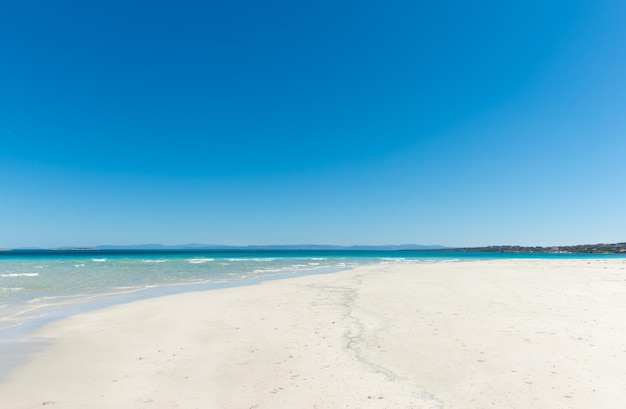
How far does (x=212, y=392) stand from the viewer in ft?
→ 19.2

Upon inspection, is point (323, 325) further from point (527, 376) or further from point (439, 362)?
point (527, 376)

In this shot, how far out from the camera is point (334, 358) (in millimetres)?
7367

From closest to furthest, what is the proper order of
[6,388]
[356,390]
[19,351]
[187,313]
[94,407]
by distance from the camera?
1. [94,407]
2. [356,390]
3. [6,388]
4. [19,351]
5. [187,313]

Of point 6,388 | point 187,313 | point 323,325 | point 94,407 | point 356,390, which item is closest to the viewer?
point 94,407

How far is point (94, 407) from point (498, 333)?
822cm

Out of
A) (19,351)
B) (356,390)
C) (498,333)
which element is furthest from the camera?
(498,333)

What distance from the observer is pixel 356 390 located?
5.78 meters

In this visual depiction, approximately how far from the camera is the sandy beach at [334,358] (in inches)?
220

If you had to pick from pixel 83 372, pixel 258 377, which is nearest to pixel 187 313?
pixel 83 372

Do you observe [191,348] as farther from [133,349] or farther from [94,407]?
[94,407]

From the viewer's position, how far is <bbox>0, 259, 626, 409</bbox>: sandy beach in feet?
18.3

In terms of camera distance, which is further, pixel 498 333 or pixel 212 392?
pixel 498 333

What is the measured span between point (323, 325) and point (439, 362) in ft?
12.9

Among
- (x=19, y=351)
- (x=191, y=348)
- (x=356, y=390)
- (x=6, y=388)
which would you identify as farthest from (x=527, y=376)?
(x=19, y=351)
